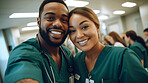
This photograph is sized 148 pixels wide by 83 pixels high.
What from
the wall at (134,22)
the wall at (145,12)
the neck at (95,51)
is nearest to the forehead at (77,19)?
the neck at (95,51)

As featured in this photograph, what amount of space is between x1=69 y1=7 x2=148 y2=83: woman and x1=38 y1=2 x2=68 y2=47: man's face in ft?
0.29

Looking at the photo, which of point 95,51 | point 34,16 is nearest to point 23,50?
point 95,51

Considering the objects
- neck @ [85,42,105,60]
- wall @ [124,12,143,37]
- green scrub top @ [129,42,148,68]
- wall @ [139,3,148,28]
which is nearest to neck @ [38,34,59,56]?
neck @ [85,42,105,60]

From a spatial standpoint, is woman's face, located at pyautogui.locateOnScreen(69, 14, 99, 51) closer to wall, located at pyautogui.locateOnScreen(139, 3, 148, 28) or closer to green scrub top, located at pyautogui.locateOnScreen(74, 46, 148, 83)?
green scrub top, located at pyautogui.locateOnScreen(74, 46, 148, 83)

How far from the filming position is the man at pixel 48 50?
0.78 m

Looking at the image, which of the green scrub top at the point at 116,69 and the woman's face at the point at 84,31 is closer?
the green scrub top at the point at 116,69

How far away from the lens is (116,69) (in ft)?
2.88

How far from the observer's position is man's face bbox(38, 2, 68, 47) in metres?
1.04

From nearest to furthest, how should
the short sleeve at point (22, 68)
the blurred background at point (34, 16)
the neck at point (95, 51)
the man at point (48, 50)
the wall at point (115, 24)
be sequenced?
the short sleeve at point (22, 68), the man at point (48, 50), the neck at point (95, 51), the blurred background at point (34, 16), the wall at point (115, 24)

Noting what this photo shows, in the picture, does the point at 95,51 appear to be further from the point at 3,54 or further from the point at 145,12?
the point at 3,54

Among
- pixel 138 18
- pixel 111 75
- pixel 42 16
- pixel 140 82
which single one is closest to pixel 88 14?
pixel 42 16

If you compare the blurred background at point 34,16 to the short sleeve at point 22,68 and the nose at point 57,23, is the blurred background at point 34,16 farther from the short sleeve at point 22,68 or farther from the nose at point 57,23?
the short sleeve at point 22,68

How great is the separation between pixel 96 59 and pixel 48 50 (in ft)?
1.61

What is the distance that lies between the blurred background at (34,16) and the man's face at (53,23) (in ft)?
6.08
